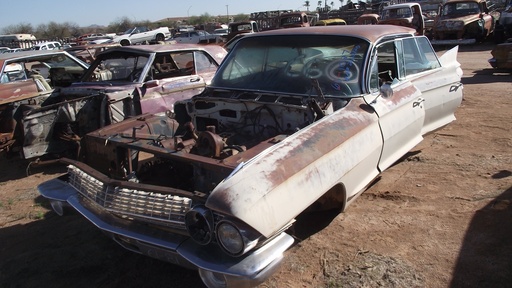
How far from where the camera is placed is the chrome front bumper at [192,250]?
232 cm

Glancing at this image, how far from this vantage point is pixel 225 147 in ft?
10.7

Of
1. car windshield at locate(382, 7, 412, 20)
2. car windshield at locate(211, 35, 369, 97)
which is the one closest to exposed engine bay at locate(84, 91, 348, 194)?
car windshield at locate(211, 35, 369, 97)

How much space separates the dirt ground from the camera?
3.02 m

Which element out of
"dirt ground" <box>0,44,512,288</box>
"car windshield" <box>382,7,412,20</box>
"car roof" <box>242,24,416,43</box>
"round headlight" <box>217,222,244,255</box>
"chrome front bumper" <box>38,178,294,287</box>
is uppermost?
"car windshield" <box>382,7,412,20</box>

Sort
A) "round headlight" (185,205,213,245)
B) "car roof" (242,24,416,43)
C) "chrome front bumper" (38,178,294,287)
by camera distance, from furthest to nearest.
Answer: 1. "car roof" (242,24,416,43)
2. "round headlight" (185,205,213,245)
3. "chrome front bumper" (38,178,294,287)

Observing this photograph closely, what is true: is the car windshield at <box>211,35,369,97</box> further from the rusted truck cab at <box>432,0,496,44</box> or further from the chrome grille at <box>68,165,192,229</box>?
the rusted truck cab at <box>432,0,496,44</box>

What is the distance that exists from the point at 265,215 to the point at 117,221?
1.15 metres

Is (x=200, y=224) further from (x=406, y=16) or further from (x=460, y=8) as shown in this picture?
(x=460, y=8)

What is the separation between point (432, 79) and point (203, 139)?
119 inches

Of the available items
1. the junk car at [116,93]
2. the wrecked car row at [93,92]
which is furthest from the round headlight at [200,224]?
the junk car at [116,93]

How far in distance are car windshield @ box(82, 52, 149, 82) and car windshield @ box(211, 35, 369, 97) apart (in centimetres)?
254

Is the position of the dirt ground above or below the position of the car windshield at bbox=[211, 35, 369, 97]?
below

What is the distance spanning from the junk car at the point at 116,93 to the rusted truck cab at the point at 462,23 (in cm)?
1363

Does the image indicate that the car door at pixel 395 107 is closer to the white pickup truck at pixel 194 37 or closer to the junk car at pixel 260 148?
the junk car at pixel 260 148
